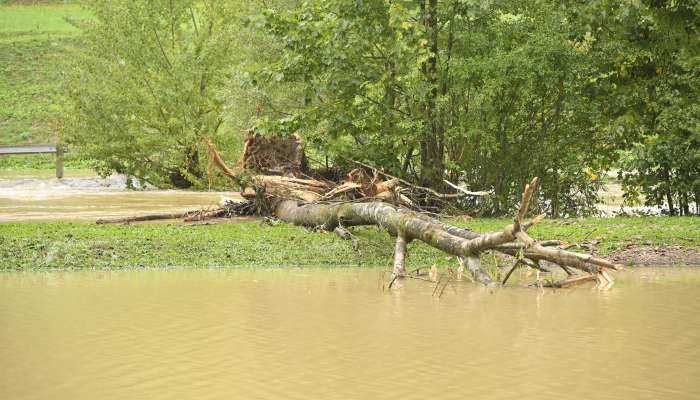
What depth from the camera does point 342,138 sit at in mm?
22094

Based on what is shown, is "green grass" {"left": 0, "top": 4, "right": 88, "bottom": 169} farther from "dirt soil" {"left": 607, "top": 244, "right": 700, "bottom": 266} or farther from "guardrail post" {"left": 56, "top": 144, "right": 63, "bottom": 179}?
"dirt soil" {"left": 607, "top": 244, "right": 700, "bottom": 266}

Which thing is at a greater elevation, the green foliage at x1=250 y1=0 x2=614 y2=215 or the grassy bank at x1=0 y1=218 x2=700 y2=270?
the green foliage at x1=250 y1=0 x2=614 y2=215

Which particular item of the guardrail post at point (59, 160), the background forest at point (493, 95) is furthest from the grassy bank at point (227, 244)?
the guardrail post at point (59, 160)

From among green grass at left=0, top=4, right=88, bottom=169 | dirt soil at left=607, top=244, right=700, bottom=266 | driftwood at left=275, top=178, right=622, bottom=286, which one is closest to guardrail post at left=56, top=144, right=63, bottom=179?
green grass at left=0, top=4, right=88, bottom=169

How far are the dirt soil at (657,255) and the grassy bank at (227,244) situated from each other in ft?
0.37

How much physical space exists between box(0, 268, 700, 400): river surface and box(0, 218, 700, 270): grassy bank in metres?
1.47

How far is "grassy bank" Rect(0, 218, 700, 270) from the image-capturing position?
15.0 meters

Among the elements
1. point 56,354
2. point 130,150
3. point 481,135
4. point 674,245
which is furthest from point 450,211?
point 130,150

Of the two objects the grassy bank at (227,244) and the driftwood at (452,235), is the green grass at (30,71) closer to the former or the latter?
the grassy bank at (227,244)

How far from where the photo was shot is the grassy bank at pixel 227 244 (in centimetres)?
1497

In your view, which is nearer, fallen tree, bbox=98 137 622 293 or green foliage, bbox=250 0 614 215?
fallen tree, bbox=98 137 622 293

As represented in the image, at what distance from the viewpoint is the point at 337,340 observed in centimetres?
905

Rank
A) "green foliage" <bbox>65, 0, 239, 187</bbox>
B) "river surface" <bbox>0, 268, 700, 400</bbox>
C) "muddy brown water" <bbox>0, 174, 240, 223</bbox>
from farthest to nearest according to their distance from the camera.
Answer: "green foliage" <bbox>65, 0, 239, 187</bbox> < "muddy brown water" <bbox>0, 174, 240, 223</bbox> < "river surface" <bbox>0, 268, 700, 400</bbox>

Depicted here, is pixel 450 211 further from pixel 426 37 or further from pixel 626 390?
pixel 626 390
